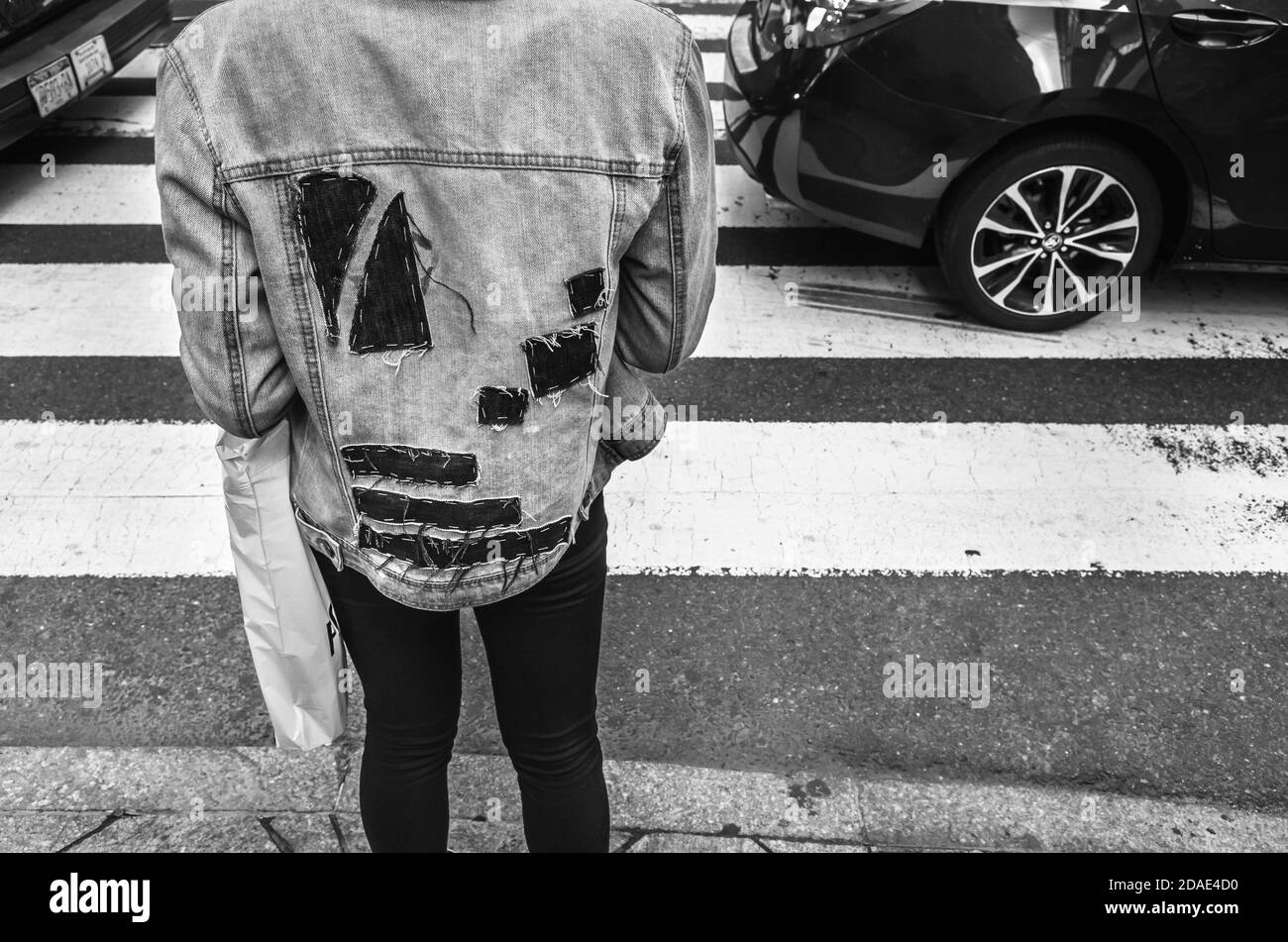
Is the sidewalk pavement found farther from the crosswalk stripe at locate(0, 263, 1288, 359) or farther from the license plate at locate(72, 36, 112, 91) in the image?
the license plate at locate(72, 36, 112, 91)

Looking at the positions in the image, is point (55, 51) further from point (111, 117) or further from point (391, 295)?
point (391, 295)

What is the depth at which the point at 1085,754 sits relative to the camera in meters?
2.92

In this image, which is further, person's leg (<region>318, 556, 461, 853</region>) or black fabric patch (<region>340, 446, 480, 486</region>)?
person's leg (<region>318, 556, 461, 853</region>)

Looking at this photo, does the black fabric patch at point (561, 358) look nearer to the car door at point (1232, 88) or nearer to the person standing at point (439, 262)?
the person standing at point (439, 262)

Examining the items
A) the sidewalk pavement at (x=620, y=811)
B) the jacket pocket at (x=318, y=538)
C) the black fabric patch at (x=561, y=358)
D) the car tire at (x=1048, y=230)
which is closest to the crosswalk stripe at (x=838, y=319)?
the car tire at (x=1048, y=230)

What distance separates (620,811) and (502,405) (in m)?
1.46

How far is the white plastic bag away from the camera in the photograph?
1.82 m

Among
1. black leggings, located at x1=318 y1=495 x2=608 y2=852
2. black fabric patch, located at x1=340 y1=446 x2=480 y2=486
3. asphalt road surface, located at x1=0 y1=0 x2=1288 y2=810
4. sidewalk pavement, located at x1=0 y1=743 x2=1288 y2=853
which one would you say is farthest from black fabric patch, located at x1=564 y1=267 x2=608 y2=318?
asphalt road surface, located at x1=0 y1=0 x2=1288 y2=810

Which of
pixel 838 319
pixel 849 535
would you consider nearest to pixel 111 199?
pixel 838 319

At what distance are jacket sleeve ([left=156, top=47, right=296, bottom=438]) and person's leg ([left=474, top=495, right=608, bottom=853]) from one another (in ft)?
1.57

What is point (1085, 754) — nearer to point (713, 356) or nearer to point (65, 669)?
point (713, 356)

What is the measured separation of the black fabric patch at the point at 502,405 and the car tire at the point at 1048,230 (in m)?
3.25
